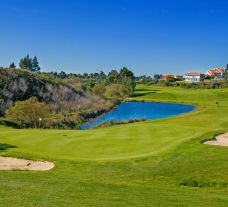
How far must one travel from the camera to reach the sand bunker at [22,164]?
16.1m

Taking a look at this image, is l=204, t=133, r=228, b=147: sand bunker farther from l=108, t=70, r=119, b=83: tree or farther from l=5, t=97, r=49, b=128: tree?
l=108, t=70, r=119, b=83: tree

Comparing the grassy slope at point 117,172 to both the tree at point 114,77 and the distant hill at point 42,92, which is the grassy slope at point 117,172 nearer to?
the distant hill at point 42,92

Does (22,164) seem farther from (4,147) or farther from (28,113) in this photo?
(28,113)

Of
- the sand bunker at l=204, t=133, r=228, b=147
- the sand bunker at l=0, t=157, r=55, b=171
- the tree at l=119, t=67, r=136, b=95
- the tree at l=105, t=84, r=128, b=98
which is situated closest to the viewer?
the sand bunker at l=0, t=157, r=55, b=171

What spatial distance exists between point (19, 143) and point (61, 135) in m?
3.44

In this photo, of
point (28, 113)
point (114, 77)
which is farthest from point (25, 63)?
point (28, 113)

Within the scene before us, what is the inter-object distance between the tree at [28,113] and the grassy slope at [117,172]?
18048 millimetres

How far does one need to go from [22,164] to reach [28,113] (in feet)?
87.6

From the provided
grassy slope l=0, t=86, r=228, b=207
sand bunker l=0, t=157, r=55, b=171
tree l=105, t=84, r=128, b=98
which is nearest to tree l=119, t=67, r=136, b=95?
tree l=105, t=84, r=128, b=98

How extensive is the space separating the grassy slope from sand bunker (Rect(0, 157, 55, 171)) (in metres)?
0.49

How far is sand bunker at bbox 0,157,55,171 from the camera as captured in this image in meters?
16.1

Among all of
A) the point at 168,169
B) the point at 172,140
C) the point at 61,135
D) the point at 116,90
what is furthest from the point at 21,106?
the point at 116,90

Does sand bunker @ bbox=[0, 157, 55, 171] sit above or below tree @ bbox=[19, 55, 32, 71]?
below

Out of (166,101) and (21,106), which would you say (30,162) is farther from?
(166,101)
